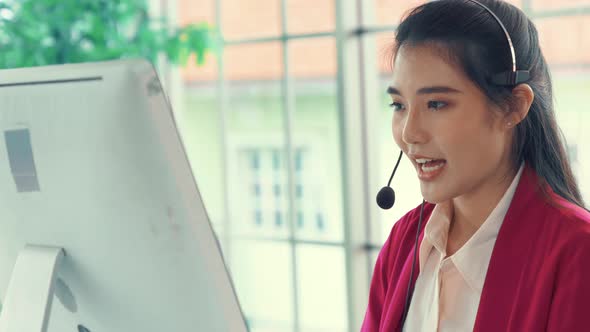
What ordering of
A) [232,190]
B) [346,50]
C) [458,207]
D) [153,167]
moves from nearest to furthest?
[153,167]
[458,207]
[346,50]
[232,190]

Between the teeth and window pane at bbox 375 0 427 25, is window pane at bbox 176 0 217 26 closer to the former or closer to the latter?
window pane at bbox 375 0 427 25

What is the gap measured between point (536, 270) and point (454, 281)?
8.1 inches

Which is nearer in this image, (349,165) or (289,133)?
(349,165)

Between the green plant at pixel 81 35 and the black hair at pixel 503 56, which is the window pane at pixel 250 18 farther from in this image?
the black hair at pixel 503 56

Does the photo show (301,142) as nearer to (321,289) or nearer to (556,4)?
(321,289)

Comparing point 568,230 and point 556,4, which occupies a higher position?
point 556,4

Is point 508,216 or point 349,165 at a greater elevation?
point 349,165

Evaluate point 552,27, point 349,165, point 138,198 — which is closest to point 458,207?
point 138,198

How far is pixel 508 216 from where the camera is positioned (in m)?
1.39

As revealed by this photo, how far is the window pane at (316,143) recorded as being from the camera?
3291 millimetres

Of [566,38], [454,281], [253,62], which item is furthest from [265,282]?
[454,281]

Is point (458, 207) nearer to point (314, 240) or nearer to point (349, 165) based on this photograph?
point (349, 165)

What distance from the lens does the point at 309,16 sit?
10.7 ft

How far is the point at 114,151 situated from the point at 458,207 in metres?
0.72
